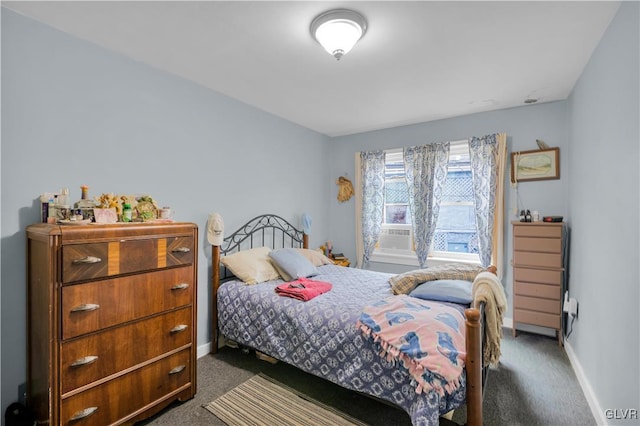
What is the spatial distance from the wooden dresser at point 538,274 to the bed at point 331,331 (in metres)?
1.52

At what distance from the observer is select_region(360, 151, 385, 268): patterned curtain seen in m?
4.33

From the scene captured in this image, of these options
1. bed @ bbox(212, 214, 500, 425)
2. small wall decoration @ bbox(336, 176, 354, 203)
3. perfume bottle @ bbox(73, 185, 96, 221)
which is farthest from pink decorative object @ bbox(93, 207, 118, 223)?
small wall decoration @ bbox(336, 176, 354, 203)

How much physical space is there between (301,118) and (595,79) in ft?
9.50

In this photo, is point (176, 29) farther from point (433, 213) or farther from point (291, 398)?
point (433, 213)

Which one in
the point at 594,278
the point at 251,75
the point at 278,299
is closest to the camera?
the point at 594,278

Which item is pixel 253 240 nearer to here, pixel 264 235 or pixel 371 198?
pixel 264 235

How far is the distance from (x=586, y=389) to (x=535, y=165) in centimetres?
227

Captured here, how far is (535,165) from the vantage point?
3.31 meters

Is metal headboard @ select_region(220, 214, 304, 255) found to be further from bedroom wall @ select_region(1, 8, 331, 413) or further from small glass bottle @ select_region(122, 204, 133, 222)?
small glass bottle @ select_region(122, 204, 133, 222)

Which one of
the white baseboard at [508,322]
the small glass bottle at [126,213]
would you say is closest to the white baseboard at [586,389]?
the white baseboard at [508,322]

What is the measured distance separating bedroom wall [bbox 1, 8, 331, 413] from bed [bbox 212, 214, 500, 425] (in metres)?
0.28

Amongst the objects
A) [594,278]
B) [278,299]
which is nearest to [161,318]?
[278,299]

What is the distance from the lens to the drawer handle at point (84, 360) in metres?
1.55

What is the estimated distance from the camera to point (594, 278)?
2.10 m
